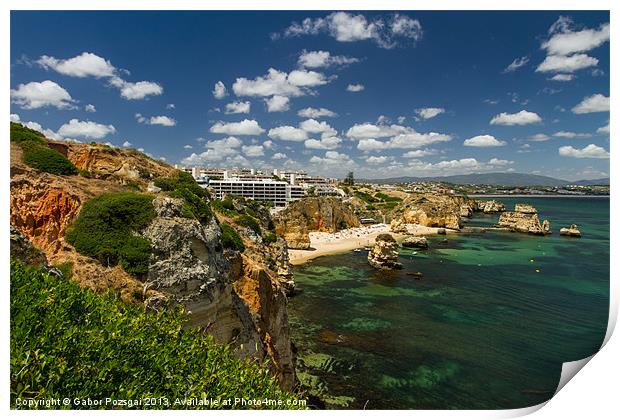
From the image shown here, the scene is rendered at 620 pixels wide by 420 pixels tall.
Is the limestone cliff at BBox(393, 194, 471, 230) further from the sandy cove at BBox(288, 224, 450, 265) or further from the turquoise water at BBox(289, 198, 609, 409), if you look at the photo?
the turquoise water at BBox(289, 198, 609, 409)

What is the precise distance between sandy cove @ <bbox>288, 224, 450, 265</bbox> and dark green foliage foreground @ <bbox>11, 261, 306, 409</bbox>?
37.2 meters

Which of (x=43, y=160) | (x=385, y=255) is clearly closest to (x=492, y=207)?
(x=385, y=255)

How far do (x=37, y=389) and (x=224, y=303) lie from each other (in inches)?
232

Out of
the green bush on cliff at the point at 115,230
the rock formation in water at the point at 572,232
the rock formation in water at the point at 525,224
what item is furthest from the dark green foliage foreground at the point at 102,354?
the rock formation in water at the point at 525,224

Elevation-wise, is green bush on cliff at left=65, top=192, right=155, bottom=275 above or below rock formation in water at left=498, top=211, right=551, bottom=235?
above

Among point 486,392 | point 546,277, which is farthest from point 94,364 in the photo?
point 546,277

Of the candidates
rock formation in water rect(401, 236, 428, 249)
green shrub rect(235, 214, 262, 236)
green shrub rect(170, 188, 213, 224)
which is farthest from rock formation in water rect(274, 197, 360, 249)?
green shrub rect(170, 188, 213, 224)

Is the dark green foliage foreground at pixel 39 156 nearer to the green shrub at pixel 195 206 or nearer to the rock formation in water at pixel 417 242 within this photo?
the green shrub at pixel 195 206

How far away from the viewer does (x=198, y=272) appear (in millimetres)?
9586

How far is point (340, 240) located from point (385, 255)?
62.5 ft

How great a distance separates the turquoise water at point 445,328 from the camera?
1642 centimetres

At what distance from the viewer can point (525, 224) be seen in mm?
72438

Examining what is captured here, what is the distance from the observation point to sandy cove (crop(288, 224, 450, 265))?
49009mm

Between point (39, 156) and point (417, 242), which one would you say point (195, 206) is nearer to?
point (39, 156)
